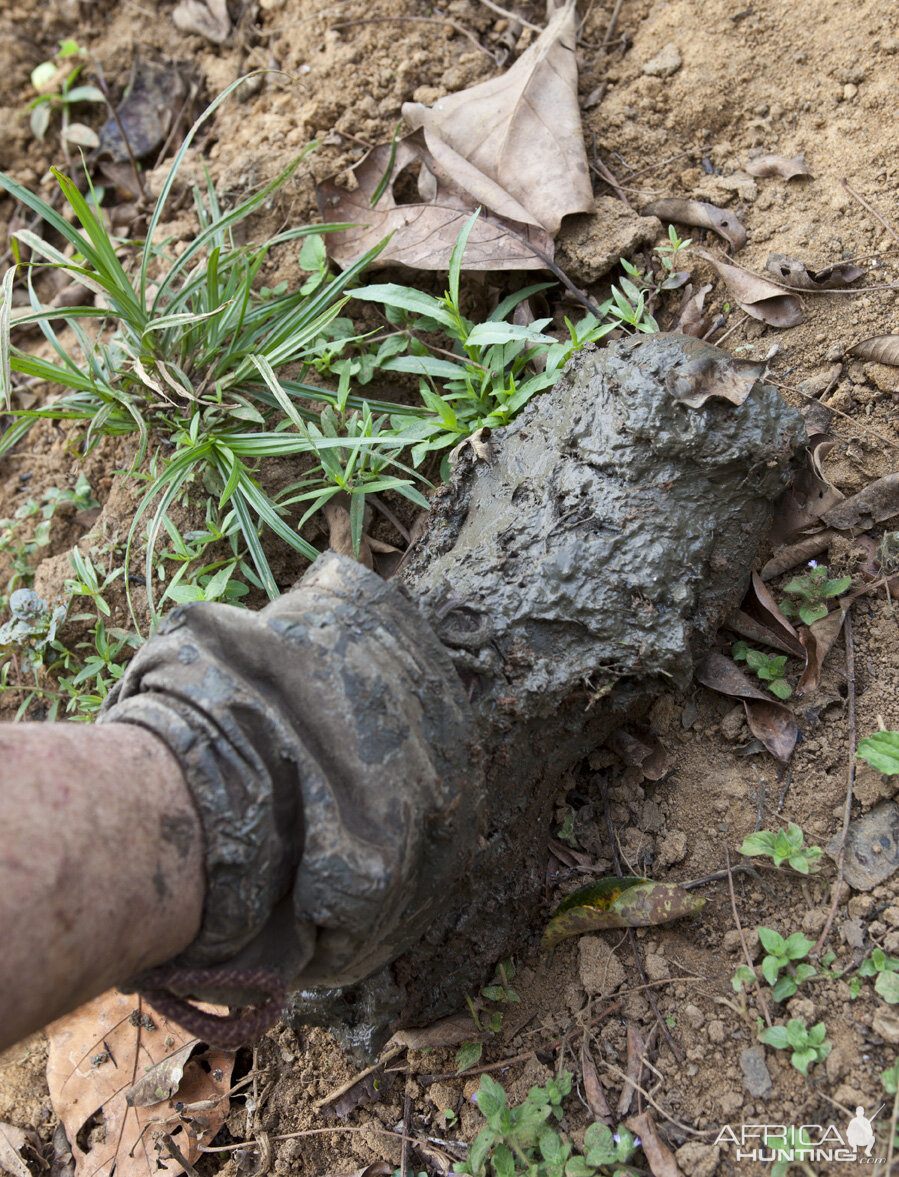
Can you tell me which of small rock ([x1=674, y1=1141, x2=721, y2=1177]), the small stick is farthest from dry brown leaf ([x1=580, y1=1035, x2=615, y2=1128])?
the small stick

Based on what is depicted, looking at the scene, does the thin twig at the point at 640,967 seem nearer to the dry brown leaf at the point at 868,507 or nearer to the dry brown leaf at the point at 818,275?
the dry brown leaf at the point at 868,507

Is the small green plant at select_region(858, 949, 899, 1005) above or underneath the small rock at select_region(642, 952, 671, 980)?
above

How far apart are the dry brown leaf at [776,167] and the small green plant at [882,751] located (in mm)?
1700

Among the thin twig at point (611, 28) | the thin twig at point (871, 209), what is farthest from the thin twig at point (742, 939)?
the thin twig at point (611, 28)

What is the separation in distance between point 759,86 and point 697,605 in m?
1.83

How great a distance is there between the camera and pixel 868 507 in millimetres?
2137

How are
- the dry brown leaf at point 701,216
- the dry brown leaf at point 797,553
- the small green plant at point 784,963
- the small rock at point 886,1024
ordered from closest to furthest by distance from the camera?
the small rock at point 886,1024 → the small green plant at point 784,963 → the dry brown leaf at point 797,553 → the dry brown leaf at point 701,216

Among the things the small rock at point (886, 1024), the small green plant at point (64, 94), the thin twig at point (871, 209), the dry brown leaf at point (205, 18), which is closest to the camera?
the small rock at point (886, 1024)

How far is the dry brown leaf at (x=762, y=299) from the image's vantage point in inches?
94.0

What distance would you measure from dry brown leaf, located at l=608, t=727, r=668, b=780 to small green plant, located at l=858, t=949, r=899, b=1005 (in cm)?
58

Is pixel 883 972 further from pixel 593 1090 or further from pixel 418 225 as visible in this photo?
pixel 418 225

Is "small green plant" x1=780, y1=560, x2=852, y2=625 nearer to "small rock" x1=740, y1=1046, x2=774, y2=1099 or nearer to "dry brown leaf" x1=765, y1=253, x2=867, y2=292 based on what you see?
"dry brown leaf" x1=765, y1=253, x2=867, y2=292

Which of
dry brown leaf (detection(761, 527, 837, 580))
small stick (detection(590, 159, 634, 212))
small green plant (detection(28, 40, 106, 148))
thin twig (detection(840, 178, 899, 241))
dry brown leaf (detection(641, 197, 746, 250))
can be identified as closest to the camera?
dry brown leaf (detection(761, 527, 837, 580))

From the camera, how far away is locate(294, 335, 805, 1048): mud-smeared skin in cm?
186
